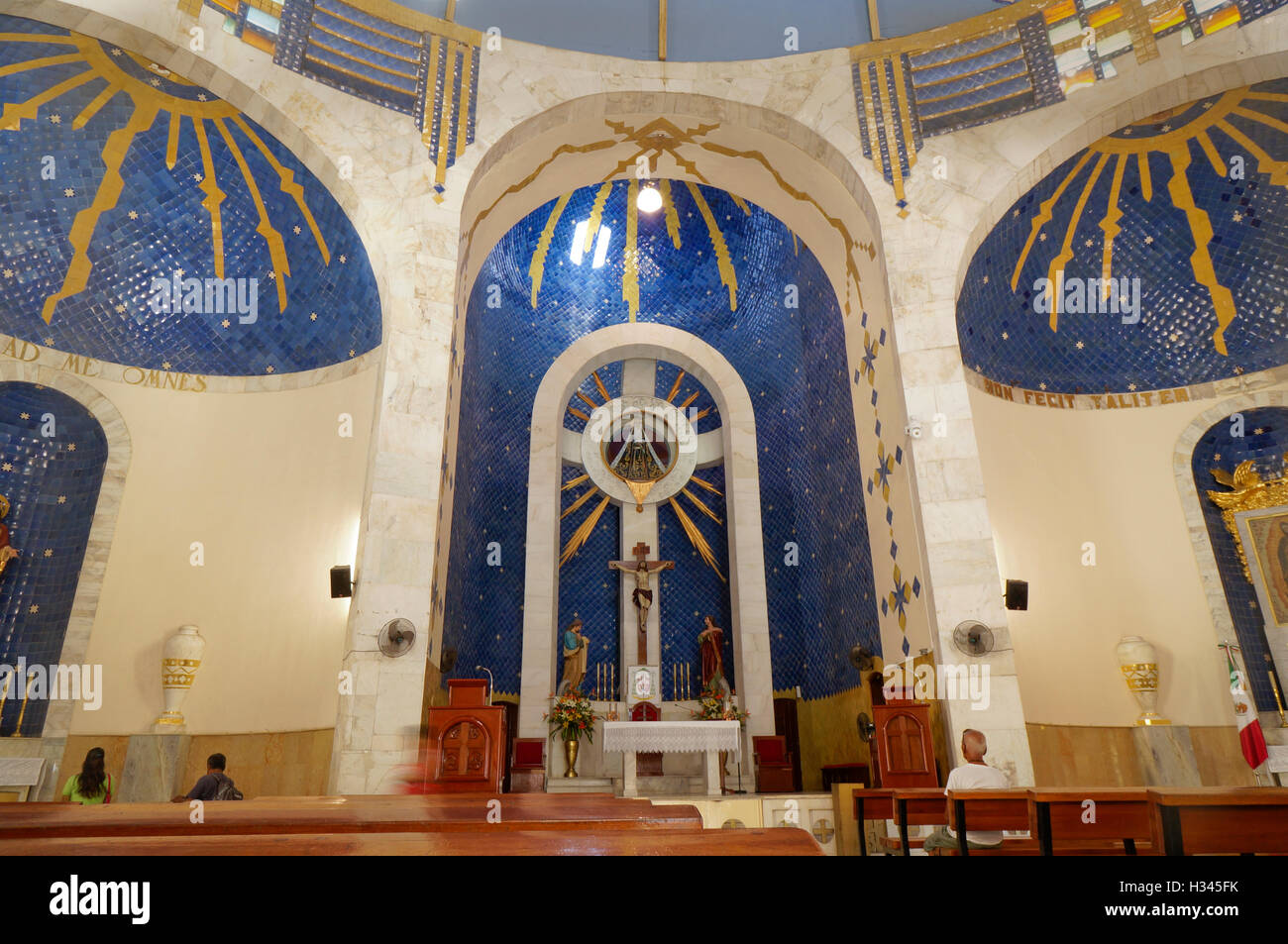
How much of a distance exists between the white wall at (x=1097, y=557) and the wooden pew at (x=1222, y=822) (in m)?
5.59

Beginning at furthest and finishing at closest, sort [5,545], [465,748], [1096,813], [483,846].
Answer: [5,545] → [465,748] → [1096,813] → [483,846]

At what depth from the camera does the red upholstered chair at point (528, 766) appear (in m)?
9.32

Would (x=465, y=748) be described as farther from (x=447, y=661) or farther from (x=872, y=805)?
(x=872, y=805)

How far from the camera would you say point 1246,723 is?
735 centimetres

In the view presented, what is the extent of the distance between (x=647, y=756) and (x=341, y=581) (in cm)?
528

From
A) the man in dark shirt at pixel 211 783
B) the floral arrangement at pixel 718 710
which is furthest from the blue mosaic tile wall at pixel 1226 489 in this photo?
the man in dark shirt at pixel 211 783

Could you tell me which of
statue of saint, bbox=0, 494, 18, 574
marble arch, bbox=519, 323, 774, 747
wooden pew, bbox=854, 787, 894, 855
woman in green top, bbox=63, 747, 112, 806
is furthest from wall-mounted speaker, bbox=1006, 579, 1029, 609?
statue of saint, bbox=0, 494, 18, 574

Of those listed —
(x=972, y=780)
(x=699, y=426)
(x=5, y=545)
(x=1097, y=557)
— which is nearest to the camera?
(x=972, y=780)

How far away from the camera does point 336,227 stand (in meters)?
8.02

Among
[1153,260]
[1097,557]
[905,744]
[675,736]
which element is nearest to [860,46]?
[1153,260]

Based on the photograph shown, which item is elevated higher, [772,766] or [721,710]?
[721,710]

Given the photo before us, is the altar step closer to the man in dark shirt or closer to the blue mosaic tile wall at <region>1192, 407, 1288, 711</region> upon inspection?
the man in dark shirt

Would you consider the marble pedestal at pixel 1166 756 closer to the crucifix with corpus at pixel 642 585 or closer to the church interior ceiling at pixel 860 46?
the church interior ceiling at pixel 860 46
